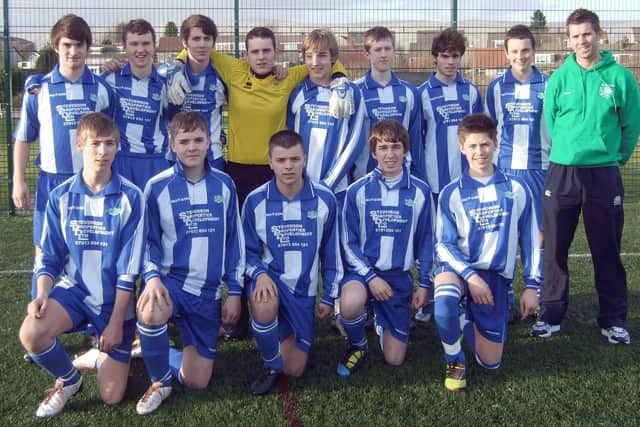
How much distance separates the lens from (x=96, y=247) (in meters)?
3.17

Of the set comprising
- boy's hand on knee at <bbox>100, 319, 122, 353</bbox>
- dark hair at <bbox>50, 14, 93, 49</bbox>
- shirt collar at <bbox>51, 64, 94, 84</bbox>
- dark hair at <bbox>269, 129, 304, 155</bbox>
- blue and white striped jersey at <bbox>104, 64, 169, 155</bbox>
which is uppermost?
dark hair at <bbox>50, 14, 93, 49</bbox>

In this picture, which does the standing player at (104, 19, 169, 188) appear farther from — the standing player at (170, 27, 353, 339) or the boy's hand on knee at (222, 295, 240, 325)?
the boy's hand on knee at (222, 295, 240, 325)

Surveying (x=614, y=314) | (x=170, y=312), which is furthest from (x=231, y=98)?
(x=614, y=314)

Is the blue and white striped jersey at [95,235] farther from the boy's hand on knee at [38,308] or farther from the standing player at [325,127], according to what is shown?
the standing player at [325,127]

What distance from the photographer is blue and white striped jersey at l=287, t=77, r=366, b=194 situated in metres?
4.03

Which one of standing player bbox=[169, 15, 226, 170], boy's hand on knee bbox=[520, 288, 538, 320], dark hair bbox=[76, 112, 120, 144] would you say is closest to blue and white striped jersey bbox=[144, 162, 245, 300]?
dark hair bbox=[76, 112, 120, 144]

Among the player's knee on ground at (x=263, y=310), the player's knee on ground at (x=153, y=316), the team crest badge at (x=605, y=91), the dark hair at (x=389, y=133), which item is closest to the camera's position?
the player's knee on ground at (x=153, y=316)

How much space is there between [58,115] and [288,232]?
60.1 inches

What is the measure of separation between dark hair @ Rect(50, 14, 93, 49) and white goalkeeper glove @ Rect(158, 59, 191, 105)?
1.70 feet

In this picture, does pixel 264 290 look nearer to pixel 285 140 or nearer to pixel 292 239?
pixel 292 239

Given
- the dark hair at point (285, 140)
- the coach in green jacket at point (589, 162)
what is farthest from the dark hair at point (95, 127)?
the coach in green jacket at point (589, 162)

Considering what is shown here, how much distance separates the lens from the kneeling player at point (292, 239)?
11.5 feet

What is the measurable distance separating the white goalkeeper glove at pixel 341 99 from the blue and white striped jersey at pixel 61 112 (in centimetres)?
138

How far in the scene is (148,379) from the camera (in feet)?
11.2
